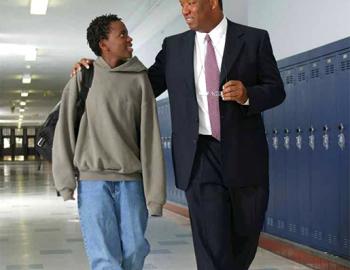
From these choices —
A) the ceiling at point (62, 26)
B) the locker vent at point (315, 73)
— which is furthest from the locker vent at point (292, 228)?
the ceiling at point (62, 26)

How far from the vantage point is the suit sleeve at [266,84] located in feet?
Answer: 8.27

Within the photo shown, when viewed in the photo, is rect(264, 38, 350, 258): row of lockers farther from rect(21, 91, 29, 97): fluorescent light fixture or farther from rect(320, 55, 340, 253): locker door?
rect(21, 91, 29, 97): fluorescent light fixture

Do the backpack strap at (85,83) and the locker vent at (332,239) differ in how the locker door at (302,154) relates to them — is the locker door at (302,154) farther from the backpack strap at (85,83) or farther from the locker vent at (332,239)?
the backpack strap at (85,83)

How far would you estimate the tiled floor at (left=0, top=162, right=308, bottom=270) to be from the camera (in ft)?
18.7

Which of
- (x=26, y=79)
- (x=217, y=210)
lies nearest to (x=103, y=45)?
(x=217, y=210)

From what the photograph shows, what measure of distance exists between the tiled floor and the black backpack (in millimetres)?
2667

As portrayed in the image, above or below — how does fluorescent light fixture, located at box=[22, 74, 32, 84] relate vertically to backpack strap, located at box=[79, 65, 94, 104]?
above

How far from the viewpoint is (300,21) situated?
231 inches

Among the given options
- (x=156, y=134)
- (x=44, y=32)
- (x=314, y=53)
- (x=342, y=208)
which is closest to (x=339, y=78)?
(x=314, y=53)

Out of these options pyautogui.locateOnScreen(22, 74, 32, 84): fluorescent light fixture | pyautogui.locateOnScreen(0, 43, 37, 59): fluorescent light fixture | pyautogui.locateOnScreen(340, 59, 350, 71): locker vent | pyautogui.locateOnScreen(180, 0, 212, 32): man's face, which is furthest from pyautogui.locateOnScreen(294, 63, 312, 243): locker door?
pyautogui.locateOnScreen(22, 74, 32, 84): fluorescent light fixture

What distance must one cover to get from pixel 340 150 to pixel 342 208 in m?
0.45

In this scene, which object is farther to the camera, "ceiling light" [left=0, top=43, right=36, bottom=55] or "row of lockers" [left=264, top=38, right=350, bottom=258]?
"ceiling light" [left=0, top=43, right=36, bottom=55]

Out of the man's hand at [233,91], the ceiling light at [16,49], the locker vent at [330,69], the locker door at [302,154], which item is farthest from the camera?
the ceiling light at [16,49]

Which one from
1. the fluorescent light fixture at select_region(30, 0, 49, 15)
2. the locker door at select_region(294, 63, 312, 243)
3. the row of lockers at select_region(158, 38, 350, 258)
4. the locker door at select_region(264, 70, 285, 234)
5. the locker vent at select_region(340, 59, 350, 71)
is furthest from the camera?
the fluorescent light fixture at select_region(30, 0, 49, 15)
